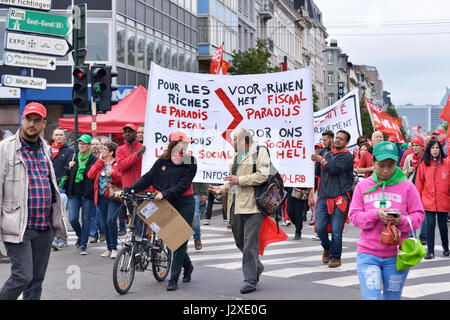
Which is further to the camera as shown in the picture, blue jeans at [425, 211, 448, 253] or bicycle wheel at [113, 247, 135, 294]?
blue jeans at [425, 211, 448, 253]

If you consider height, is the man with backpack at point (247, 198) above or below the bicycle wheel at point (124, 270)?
above

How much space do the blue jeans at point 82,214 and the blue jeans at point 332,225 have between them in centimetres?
393

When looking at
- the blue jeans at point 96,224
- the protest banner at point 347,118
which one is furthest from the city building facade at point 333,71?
the blue jeans at point 96,224

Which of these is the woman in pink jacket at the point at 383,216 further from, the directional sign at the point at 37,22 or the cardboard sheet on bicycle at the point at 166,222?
the directional sign at the point at 37,22

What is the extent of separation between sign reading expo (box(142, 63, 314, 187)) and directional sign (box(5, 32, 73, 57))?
5336 mm

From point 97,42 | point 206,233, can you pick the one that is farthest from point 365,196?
point 97,42

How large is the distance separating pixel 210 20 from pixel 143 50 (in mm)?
9569

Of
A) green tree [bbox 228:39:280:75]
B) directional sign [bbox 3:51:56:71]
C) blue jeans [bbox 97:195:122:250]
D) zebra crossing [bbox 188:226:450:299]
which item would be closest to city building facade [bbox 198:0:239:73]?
green tree [bbox 228:39:280:75]

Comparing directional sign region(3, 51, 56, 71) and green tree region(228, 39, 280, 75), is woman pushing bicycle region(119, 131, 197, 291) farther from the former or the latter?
green tree region(228, 39, 280, 75)

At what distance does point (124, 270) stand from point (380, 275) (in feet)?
11.9

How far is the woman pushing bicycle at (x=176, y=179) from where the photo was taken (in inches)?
317

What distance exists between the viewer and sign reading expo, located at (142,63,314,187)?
9.46 meters

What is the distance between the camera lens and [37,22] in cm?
1447
